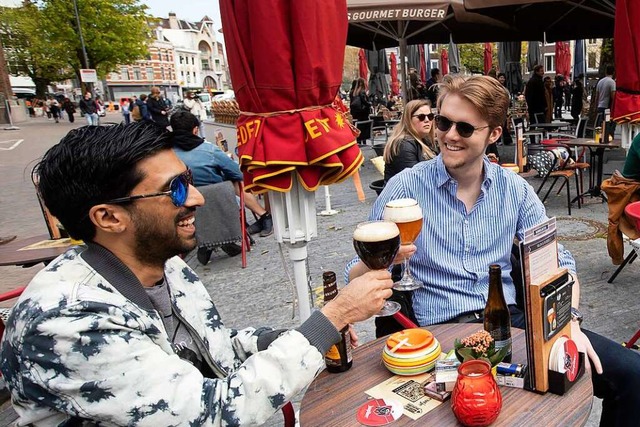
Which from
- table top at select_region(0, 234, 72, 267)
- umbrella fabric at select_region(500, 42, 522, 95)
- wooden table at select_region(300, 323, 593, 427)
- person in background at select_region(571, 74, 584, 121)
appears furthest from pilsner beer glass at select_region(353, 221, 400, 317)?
person in background at select_region(571, 74, 584, 121)

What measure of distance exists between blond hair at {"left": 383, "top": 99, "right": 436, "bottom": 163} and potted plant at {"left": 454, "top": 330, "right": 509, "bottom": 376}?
3.07m

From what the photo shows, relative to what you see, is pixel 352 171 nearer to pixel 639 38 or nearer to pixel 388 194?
pixel 388 194

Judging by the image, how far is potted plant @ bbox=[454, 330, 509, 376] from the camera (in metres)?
1.38

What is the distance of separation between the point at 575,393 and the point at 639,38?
423cm

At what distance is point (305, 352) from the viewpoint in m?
1.28

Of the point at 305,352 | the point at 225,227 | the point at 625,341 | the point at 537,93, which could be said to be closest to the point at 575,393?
the point at 305,352

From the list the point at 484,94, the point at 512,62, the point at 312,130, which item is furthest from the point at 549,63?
the point at 312,130

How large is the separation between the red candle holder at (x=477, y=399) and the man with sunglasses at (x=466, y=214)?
742mm

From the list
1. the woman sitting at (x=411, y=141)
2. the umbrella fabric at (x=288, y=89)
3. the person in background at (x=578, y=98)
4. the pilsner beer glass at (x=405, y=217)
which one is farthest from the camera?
the person in background at (x=578, y=98)

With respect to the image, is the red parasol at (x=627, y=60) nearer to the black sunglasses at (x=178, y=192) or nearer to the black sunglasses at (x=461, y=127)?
the black sunglasses at (x=461, y=127)

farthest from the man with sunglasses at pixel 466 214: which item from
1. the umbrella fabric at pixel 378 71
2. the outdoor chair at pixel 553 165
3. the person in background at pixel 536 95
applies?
the umbrella fabric at pixel 378 71

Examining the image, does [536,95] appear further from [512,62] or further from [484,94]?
[484,94]

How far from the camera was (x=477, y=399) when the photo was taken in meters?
1.22

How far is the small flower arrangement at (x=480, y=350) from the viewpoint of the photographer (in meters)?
1.38
